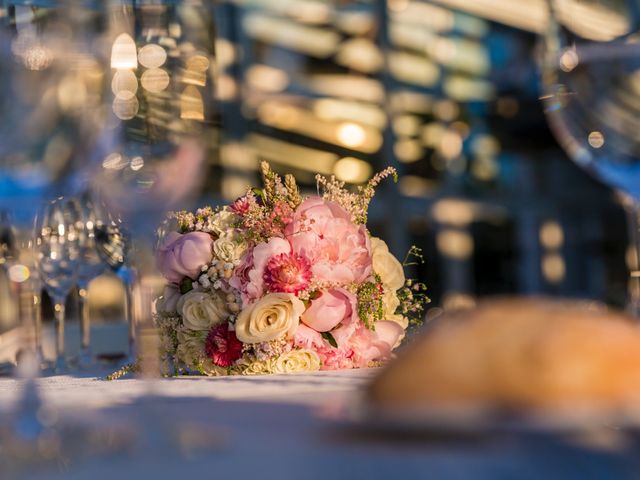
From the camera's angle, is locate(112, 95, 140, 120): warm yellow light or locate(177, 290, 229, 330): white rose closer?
locate(112, 95, 140, 120): warm yellow light

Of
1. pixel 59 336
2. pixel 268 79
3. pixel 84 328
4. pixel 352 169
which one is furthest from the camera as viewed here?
pixel 352 169

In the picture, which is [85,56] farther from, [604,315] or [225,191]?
[225,191]

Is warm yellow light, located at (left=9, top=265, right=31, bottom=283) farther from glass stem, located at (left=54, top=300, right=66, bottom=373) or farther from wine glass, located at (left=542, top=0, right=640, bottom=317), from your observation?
glass stem, located at (left=54, top=300, right=66, bottom=373)

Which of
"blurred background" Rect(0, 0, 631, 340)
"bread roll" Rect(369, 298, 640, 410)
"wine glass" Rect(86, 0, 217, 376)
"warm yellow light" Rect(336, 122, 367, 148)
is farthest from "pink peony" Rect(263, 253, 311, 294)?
"warm yellow light" Rect(336, 122, 367, 148)

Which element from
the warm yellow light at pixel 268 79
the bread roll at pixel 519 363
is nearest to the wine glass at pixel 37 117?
the bread roll at pixel 519 363

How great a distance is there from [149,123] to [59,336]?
4.10 feet

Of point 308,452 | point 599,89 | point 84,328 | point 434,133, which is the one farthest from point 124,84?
point 434,133

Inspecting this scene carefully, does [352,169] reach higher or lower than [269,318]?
higher

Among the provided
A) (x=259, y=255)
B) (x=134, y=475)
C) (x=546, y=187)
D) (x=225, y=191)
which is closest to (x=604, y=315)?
(x=134, y=475)

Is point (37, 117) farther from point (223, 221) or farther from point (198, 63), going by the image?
point (223, 221)

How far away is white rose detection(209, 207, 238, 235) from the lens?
1.33m

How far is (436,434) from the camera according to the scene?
48cm

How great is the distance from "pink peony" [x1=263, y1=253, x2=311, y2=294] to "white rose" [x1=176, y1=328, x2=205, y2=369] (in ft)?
0.34

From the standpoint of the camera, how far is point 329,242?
128cm
